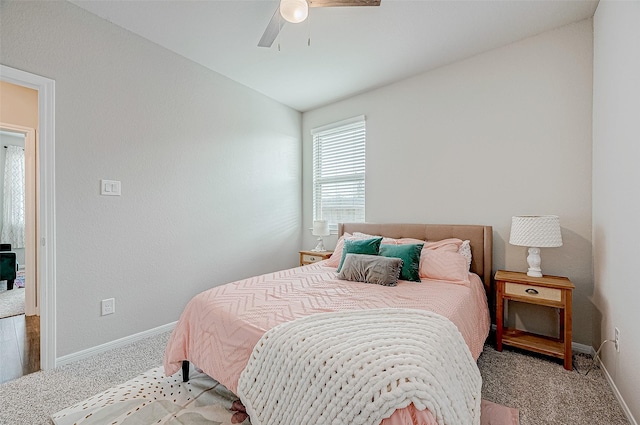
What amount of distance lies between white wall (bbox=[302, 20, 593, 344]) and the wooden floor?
3414mm

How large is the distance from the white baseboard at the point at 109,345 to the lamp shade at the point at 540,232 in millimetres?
3298

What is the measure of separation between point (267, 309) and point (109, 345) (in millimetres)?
1785

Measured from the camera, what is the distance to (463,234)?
9.05 ft

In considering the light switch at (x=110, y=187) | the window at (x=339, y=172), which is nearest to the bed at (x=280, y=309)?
the light switch at (x=110, y=187)

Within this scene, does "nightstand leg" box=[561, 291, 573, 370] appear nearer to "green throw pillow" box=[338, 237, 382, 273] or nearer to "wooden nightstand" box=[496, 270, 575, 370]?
"wooden nightstand" box=[496, 270, 575, 370]

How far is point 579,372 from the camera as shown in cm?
203

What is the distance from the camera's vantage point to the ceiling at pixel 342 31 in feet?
7.23

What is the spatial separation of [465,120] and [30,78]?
3.62m

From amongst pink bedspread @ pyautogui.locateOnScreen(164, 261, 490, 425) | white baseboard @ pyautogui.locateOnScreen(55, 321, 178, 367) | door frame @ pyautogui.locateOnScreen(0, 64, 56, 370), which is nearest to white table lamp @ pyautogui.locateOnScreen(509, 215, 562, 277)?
pink bedspread @ pyautogui.locateOnScreen(164, 261, 490, 425)

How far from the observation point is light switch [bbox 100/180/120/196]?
2.38m

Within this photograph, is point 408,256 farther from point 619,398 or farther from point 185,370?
point 185,370

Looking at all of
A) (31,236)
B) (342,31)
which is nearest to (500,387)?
A: (342,31)

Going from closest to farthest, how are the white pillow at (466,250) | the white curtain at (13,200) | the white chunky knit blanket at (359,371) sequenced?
the white chunky knit blanket at (359,371) → the white pillow at (466,250) → the white curtain at (13,200)

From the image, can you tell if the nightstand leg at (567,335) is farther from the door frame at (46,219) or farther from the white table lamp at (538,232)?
the door frame at (46,219)
